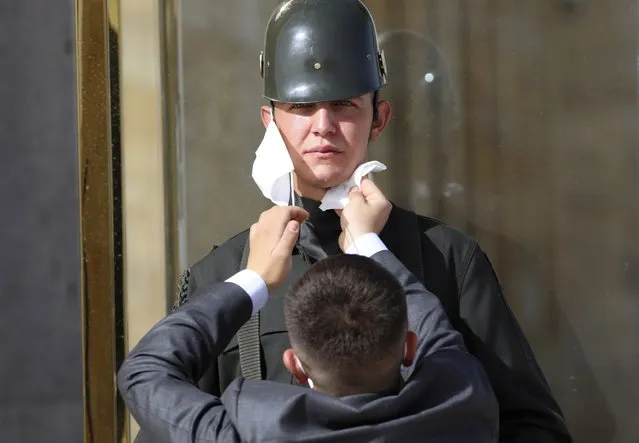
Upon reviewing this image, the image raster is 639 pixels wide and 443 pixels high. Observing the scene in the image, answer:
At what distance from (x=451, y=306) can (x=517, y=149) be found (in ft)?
2.19

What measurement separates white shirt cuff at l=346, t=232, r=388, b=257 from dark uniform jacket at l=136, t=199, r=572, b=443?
0.26 meters

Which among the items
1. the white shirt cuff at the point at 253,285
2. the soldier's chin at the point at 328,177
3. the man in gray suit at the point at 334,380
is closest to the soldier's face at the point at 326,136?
the soldier's chin at the point at 328,177

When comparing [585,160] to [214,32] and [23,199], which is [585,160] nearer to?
[214,32]

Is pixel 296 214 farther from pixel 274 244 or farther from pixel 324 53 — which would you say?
pixel 324 53

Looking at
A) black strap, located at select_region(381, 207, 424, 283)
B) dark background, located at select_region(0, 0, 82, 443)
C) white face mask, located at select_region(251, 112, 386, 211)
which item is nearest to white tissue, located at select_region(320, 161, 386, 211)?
white face mask, located at select_region(251, 112, 386, 211)

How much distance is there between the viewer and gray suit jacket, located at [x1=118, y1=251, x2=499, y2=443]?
Result: 1.78 m

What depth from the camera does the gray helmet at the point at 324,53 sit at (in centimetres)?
242

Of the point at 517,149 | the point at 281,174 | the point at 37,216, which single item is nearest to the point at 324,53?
the point at 281,174

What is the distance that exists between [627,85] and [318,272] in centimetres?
138

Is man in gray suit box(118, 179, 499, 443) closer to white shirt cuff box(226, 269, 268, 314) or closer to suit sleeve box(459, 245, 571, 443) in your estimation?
white shirt cuff box(226, 269, 268, 314)

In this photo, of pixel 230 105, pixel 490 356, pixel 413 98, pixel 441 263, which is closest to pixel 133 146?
pixel 230 105

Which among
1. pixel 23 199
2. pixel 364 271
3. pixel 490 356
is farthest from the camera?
pixel 23 199

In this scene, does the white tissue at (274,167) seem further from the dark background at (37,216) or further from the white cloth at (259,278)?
the dark background at (37,216)

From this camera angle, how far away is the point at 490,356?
2.35 metres
